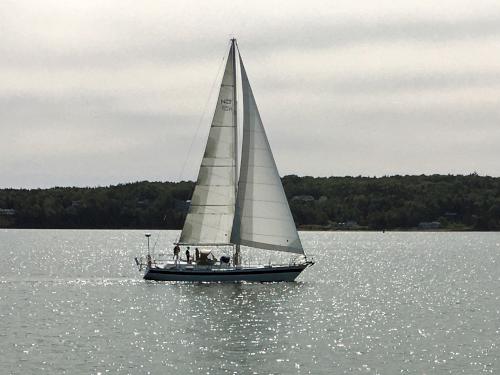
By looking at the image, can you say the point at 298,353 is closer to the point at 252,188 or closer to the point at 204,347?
the point at 204,347

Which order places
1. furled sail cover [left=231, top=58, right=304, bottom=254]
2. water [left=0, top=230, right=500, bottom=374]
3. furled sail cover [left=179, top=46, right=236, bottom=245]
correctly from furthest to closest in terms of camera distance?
furled sail cover [left=179, top=46, right=236, bottom=245] < furled sail cover [left=231, top=58, right=304, bottom=254] < water [left=0, top=230, right=500, bottom=374]

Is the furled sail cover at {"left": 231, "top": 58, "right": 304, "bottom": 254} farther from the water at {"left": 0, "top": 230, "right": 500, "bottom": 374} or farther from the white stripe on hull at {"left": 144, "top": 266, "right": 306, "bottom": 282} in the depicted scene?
the water at {"left": 0, "top": 230, "right": 500, "bottom": 374}

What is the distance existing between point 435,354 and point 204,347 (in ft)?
31.4

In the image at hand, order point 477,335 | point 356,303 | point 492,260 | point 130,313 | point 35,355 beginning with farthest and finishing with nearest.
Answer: point 492,260 → point 356,303 → point 130,313 → point 477,335 → point 35,355

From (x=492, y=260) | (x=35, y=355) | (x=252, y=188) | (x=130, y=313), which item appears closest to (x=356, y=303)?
(x=252, y=188)

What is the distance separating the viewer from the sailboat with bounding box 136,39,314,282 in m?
74.2

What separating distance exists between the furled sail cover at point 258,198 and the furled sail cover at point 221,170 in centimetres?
103

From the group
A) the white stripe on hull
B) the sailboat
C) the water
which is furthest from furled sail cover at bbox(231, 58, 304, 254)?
the water

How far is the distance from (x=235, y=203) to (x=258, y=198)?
5.30ft

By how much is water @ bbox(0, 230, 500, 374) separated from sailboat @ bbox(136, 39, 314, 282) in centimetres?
135

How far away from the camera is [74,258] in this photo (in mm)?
141875

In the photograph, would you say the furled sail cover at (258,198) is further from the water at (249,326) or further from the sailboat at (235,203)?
the water at (249,326)

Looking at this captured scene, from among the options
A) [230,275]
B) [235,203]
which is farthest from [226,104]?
[230,275]

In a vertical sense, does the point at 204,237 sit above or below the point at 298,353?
above
